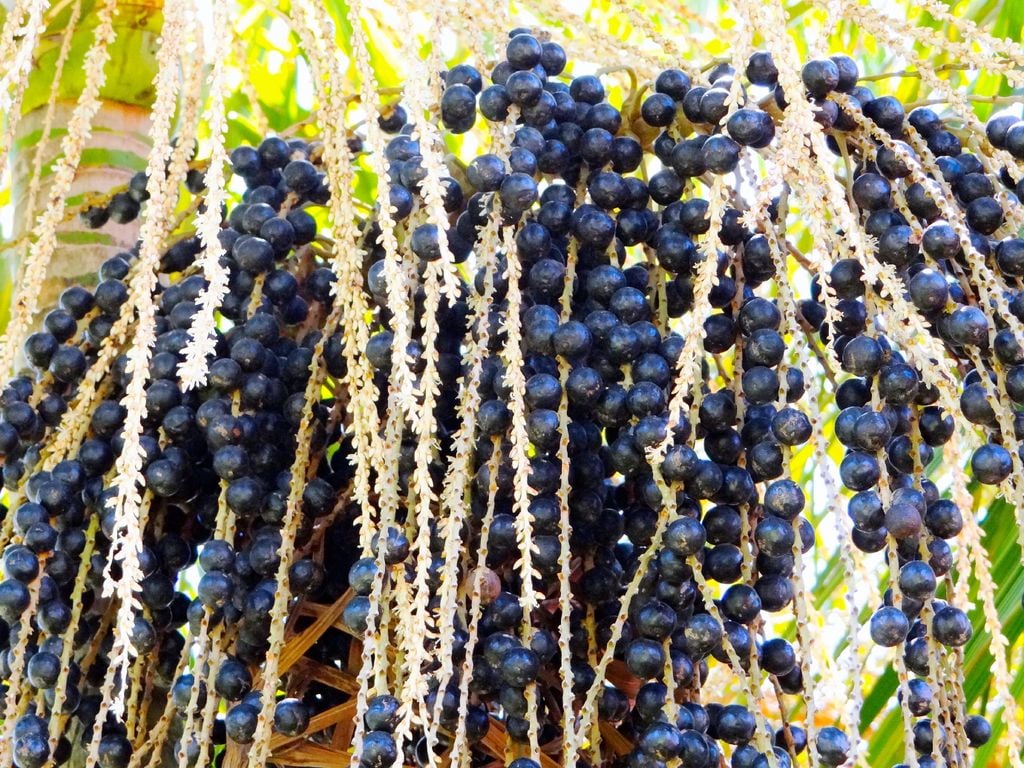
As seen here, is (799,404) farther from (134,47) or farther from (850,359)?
(134,47)

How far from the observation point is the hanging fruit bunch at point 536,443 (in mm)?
941

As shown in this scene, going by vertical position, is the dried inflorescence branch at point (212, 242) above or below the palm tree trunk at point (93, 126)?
above

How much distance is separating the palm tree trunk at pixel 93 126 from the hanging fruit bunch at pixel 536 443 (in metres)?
0.28

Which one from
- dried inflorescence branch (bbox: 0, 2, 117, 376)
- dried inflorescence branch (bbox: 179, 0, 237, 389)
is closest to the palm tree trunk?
dried inflorescence branch (bbox: 0, 2, 117, 376)

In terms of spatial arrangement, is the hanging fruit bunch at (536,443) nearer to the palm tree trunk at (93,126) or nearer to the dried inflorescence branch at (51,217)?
the dried inflorescence branch at (51,217)

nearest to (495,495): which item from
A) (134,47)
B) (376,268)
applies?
(376,268)

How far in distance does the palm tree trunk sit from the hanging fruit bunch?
0.28 metres

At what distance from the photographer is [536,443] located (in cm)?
102

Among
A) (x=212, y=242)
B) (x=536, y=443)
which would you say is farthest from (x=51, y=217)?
(x=536, y=443)

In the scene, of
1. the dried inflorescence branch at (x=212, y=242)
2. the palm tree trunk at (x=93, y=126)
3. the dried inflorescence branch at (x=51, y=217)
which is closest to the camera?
the dried inflorescence branch at (x=212, y=242)

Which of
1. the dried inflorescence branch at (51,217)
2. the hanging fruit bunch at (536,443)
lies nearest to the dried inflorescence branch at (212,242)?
the hanging fruit bunch at (536,443)

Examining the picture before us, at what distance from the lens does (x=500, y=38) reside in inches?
47.6

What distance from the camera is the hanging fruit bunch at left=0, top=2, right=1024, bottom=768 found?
3.09 ft

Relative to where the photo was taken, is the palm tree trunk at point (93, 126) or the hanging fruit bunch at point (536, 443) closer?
the hanging fruit bunch at point (536, 443)
